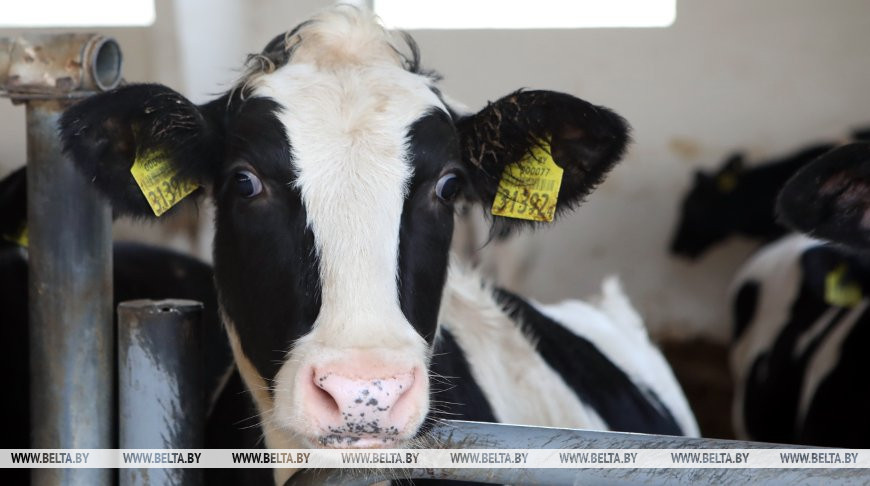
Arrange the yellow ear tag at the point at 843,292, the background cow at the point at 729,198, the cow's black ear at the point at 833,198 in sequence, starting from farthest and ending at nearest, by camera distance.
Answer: the background cow at the point at 729,198, the yellow ear tag at the point at 843,292, the cow's black ear at the point at 833,198

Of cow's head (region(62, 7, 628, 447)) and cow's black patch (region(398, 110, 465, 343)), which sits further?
cow's black patch (region(398, 110, 465, 343))

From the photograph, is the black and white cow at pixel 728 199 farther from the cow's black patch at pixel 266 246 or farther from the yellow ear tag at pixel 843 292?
the cow's black patch at pixel 266 246

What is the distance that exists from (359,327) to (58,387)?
25.4 inches

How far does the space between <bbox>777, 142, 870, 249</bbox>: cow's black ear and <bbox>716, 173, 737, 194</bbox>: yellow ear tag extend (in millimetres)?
4310

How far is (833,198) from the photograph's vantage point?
261 centimetres

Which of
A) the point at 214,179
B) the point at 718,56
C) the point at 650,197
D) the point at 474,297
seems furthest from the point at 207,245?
the point at 214,179

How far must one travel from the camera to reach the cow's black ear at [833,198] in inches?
98.0

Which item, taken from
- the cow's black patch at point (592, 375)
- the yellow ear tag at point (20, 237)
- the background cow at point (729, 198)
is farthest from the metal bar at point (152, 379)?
the background cow at point (729, 198)

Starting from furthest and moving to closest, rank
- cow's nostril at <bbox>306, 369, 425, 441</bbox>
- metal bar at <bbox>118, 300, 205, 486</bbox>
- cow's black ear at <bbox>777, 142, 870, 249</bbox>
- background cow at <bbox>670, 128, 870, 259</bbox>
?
background cow at <bbox>670, 128, 870, 259</bbox>, cow's black ear at <bbox>777, 142, 870, 249</bbox>, metal bar at <bbox>118, 300, 205, 486</bbox>, cow's nostril at <bbox>306, 369, 425, 441</bbox>

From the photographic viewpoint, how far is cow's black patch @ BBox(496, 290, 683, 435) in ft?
10.2

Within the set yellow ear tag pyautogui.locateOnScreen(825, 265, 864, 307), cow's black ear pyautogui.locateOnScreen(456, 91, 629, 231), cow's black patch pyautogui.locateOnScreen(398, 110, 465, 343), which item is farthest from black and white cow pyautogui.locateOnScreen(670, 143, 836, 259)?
cow's black patch pyautogui.locateOnScreen(398, 110, 465, 343)

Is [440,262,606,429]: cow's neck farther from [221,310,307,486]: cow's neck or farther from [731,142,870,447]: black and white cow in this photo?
[731,142,870,447]: black and white cow

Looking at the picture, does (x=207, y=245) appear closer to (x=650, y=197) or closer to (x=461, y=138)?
(x=650, y=197)

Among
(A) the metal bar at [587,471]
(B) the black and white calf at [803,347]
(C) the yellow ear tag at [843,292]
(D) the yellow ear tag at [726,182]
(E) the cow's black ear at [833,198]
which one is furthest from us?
(D) the yellow ear tag at [726,182]
